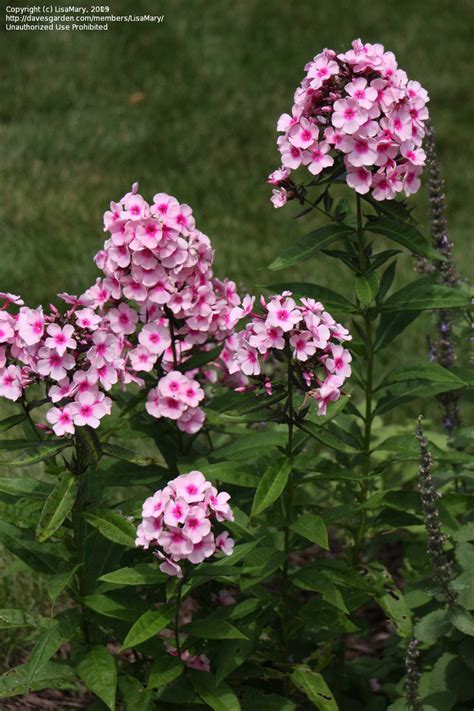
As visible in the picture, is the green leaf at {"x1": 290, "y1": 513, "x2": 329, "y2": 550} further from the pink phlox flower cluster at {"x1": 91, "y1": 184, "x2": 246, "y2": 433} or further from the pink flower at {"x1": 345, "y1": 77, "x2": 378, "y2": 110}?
the pink flower at {"x1": 345, "y1": 77, "x2": 378, "y2": 110}

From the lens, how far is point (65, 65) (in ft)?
29.6

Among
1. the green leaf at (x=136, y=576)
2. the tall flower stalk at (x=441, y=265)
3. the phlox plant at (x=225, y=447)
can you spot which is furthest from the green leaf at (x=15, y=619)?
the tall flower stalk at (x=441, y=265)

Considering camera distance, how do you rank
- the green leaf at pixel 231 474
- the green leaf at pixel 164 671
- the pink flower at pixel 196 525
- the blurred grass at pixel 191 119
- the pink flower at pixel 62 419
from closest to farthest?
1. the pink flower at pixel 196 525
2. the pink flower at pixel 62 419
3. the green leaf at pixel 164 671
4. the green leaf at pixel 231 474
5. the blurred grass at pixel 191 119

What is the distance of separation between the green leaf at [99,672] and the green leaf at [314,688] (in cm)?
54

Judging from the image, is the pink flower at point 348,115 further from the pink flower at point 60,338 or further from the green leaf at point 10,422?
the green leaf at point 10,422

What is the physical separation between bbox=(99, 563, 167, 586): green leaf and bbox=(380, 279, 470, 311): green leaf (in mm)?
991

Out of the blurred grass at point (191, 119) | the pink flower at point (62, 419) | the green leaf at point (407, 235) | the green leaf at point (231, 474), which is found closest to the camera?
the pink flower at point (62, 419)

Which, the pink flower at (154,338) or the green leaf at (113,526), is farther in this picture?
the pink flower at (154,338)

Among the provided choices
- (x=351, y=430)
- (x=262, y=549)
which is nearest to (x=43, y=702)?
(x=262, y=549)

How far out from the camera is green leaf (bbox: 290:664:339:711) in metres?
2.84

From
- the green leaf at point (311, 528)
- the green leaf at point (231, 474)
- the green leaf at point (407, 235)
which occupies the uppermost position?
the green leaf at point (407, 235)

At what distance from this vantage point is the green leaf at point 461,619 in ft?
9.14

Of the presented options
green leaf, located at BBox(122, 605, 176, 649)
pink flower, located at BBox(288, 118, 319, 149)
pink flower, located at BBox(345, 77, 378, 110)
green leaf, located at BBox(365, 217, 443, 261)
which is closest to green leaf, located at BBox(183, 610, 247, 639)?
green leaf, located at BBox(122, 605, 176, 649)

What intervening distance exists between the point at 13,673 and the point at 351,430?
1.22 meters
